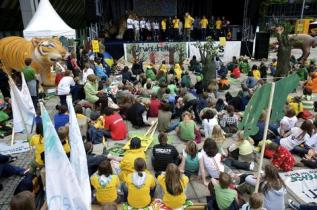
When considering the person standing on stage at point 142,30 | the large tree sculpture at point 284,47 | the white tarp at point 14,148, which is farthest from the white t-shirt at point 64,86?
the person standing on stage at point 142,30

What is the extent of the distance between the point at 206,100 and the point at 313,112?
358 cm

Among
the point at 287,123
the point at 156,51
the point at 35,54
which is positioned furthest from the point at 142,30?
the point at 287,123

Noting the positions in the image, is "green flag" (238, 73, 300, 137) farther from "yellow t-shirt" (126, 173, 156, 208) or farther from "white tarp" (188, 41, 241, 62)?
"white tarp" (188, 41, 241, 62)

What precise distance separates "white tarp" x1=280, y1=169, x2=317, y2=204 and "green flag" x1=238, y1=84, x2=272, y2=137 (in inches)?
73.6

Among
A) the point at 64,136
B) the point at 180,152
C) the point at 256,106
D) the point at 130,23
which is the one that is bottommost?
the point at 180,152

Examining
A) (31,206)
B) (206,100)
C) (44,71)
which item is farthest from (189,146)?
(44,71)

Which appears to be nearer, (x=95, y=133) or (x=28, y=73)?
(x=95, y=133)

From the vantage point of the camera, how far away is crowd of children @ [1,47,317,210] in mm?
4758

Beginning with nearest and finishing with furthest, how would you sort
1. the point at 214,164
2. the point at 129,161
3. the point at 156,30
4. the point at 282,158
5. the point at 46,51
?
1. the point at 129,161
2. the point at 214,164
3. the point at 282,158
4. the point at 46,51
5. the point at 156,30

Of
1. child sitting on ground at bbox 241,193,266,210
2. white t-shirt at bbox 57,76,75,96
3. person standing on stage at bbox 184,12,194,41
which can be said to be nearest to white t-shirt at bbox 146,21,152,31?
person standing on stage at bbox 184,12,194,41

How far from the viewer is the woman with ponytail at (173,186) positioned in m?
4.64

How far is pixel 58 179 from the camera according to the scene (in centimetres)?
359

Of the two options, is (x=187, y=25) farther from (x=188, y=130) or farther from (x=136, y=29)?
(x=188, y=130)

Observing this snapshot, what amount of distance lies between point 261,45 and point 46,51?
14757 millimetres
